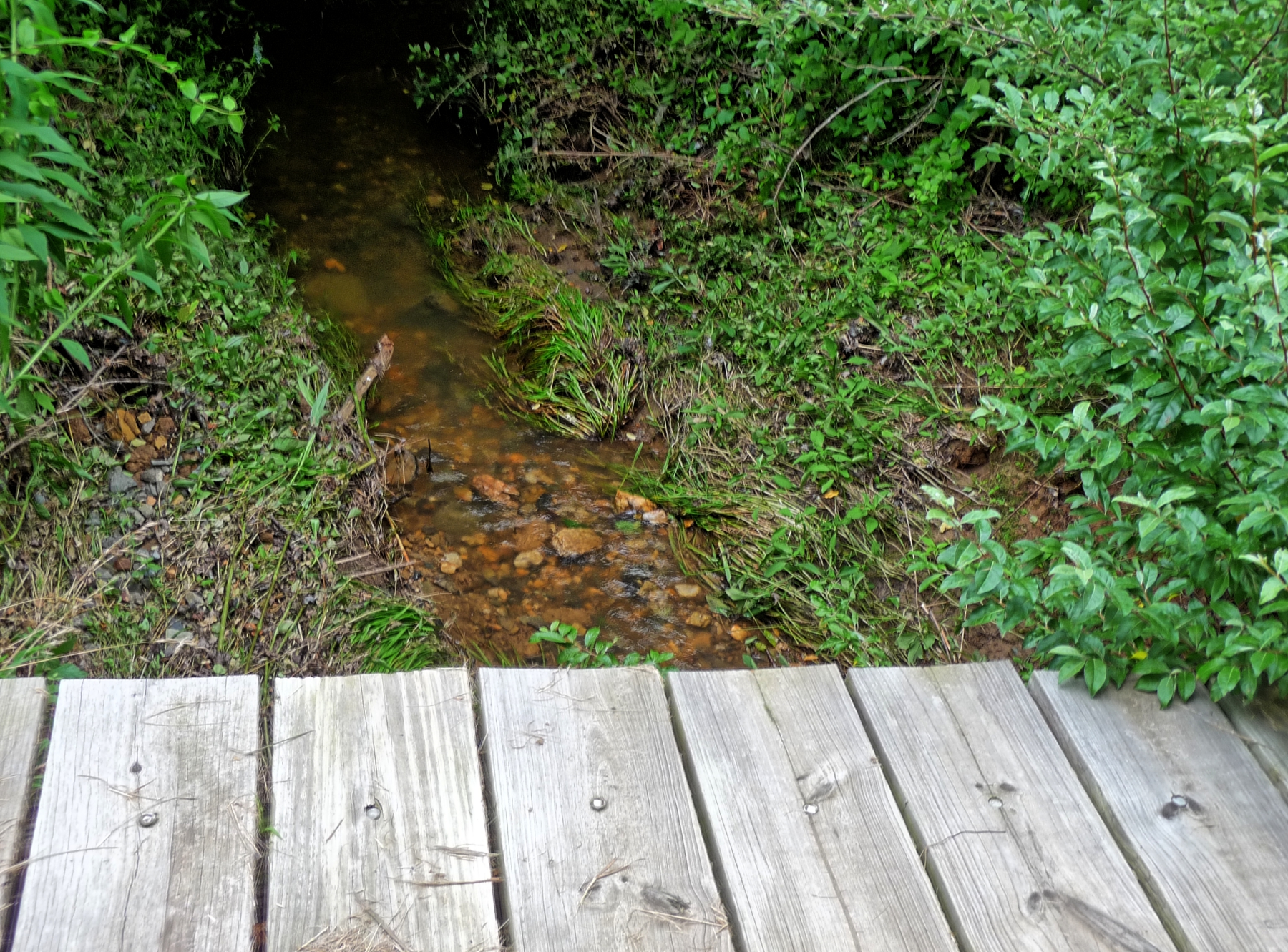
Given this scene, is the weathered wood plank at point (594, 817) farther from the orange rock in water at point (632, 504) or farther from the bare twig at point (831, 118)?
the bare twig at point (831, 118)

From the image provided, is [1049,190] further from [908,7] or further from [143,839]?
[143,839]

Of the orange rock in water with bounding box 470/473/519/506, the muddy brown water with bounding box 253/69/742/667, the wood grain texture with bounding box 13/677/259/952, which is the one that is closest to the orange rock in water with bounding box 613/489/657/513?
the muddy brown water with bounding box 253/69/742/667

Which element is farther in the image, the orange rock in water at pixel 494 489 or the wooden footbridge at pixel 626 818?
the orange rock in water at pixel 494 489

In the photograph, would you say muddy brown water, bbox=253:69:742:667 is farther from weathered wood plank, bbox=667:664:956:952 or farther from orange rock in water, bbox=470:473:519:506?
weathered wood plank, bbox=667:664:956:952

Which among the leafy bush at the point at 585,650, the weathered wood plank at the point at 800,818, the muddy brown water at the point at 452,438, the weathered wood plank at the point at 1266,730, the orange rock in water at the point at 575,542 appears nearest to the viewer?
the weathered wood plank at the point at 800,818

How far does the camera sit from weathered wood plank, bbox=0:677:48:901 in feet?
4.43

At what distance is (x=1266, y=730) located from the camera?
5.78ft

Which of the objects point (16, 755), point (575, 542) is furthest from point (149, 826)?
point (575, 542)

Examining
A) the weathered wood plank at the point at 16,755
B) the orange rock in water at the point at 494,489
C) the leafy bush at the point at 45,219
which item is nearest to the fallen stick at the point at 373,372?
the orange rock in water at the point at 494,489

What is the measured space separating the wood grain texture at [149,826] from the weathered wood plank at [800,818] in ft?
2.32

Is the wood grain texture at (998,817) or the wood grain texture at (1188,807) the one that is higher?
the wood grain texture at (1188,807)

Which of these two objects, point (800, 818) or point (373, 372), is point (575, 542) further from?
point (800, 818)

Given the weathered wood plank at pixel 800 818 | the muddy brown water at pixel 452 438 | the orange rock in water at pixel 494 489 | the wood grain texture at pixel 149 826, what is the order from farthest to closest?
the orange rock in water at pixel 494 489, the muddy brown water at pixel 452 438, the weathered wood plank at pixel 800 818, the wood grain texture at pixel 149 826

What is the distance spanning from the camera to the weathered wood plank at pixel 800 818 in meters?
1.40
